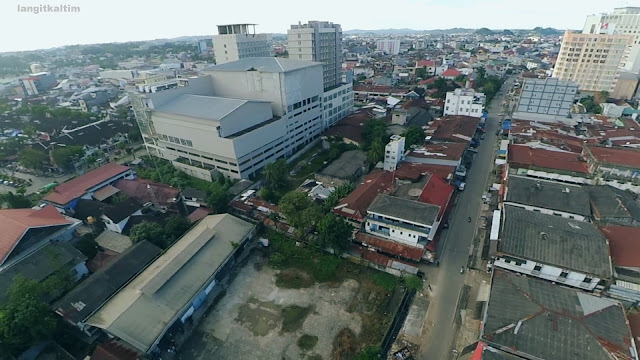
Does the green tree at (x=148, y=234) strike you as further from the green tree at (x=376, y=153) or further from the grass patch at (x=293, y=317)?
the green tree at (x=376, y=153)

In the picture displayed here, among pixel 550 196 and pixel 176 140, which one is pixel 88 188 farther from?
pixel 550 196

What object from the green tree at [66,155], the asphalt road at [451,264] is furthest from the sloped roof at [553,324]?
the green tree at [66,155]

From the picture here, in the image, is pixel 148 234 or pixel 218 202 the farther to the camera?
pixel 218 202

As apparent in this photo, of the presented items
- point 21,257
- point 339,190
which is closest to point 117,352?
point 21,257

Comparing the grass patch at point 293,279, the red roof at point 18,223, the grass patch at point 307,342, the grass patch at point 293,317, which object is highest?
the red roof at point 18,223

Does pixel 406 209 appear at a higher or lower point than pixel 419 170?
higher

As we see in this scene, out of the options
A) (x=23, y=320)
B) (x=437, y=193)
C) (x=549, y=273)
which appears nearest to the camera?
(x=23, y=320)

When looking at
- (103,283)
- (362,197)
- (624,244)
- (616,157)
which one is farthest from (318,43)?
(624,244)

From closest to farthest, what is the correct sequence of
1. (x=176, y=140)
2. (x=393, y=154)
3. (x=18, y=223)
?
(x=18, y=223), (x=393, y=154), (x=176, y=140)
